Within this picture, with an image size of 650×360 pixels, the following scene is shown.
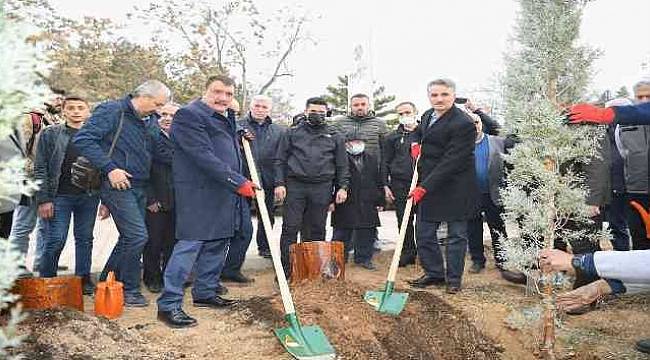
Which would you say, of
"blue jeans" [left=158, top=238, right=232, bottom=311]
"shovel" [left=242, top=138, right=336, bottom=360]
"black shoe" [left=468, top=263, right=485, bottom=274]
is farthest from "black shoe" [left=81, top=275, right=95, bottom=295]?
"black shoe" [left=468, top=263, right=485, bottom=274]

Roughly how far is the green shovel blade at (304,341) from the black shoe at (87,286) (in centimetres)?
222

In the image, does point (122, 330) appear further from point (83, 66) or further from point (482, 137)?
point (83, 66)

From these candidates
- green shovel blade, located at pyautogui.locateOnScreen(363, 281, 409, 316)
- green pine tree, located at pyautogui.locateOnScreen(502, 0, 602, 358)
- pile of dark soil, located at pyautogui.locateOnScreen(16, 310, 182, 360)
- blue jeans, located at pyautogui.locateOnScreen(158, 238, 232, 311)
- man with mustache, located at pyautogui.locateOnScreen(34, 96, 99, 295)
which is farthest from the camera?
man with mustache, located at pyautogui.locateOnScreen(34, 96, 99, 295)

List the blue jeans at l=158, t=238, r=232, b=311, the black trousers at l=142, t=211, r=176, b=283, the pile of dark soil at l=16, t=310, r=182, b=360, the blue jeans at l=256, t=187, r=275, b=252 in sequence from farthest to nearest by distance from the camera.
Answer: the blue jeans at l=256, t=187, r=275, b=252, the black trousers at l=142, t=211, r=176, b=283, the blue jeans at l=158, t=238, r=232, b=311, the pile of dark soil at l=16, t=310, r=182, b=360

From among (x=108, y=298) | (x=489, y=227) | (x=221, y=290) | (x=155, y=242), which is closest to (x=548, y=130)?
(x=489, y=227)

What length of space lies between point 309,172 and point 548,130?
2.61 m

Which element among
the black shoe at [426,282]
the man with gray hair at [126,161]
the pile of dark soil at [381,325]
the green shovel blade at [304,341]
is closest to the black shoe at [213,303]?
the pile of dark soil at [381,325]

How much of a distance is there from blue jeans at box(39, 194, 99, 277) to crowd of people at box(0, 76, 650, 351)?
0.03 ft

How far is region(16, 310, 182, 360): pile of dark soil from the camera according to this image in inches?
130

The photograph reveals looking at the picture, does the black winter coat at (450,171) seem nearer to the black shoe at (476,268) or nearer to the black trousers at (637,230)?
the black shoe at (476,268)

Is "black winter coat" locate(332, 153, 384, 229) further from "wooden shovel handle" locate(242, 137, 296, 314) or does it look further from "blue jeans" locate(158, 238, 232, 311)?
"blue jeans" locate(158, 238, 232, 311)

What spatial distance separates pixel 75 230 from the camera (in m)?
5.17

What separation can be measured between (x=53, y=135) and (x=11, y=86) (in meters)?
3.93

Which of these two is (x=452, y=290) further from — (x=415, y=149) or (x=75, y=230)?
(x=75, y=230)
